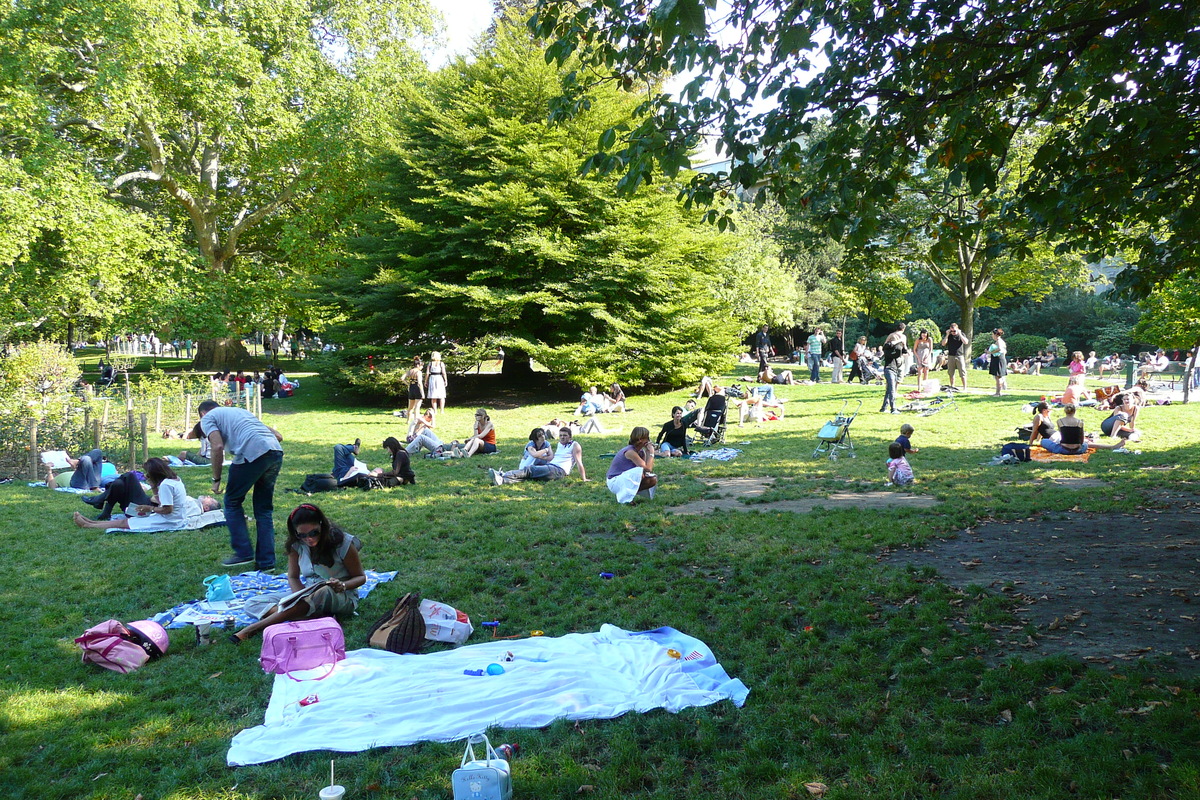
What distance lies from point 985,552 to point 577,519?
4534 mm

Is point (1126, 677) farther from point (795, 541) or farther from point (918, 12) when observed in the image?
point (918, 12)

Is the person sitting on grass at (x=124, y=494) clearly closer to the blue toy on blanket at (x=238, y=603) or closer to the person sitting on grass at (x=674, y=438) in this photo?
the blue toy on blanket at (x=238, y=603)

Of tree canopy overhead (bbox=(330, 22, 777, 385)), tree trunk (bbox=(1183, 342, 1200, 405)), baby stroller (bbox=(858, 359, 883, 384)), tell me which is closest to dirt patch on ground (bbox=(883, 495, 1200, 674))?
tree trunk (bbox=(1183, 342, 1200, 405))

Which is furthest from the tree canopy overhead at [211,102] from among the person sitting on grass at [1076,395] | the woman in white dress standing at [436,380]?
the person sitting on grass at [1076,395]

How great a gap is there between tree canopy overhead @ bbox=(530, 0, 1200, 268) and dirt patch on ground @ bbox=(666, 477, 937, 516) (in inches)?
175

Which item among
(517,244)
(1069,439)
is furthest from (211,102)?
(1069,439)

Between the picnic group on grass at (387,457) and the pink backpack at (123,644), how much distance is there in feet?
1.75

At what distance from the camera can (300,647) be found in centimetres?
525

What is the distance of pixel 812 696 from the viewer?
4.82m

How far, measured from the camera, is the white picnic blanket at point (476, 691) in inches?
173

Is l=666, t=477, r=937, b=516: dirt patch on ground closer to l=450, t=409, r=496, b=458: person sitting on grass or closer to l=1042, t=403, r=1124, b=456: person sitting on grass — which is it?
l=1042, t=403, r=1124, b=456: person sitting on grass

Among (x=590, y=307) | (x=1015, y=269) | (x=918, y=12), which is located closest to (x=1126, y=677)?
(x=918, y=12)

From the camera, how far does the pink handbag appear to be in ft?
17.0

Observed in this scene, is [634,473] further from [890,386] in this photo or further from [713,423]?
[890,386]
